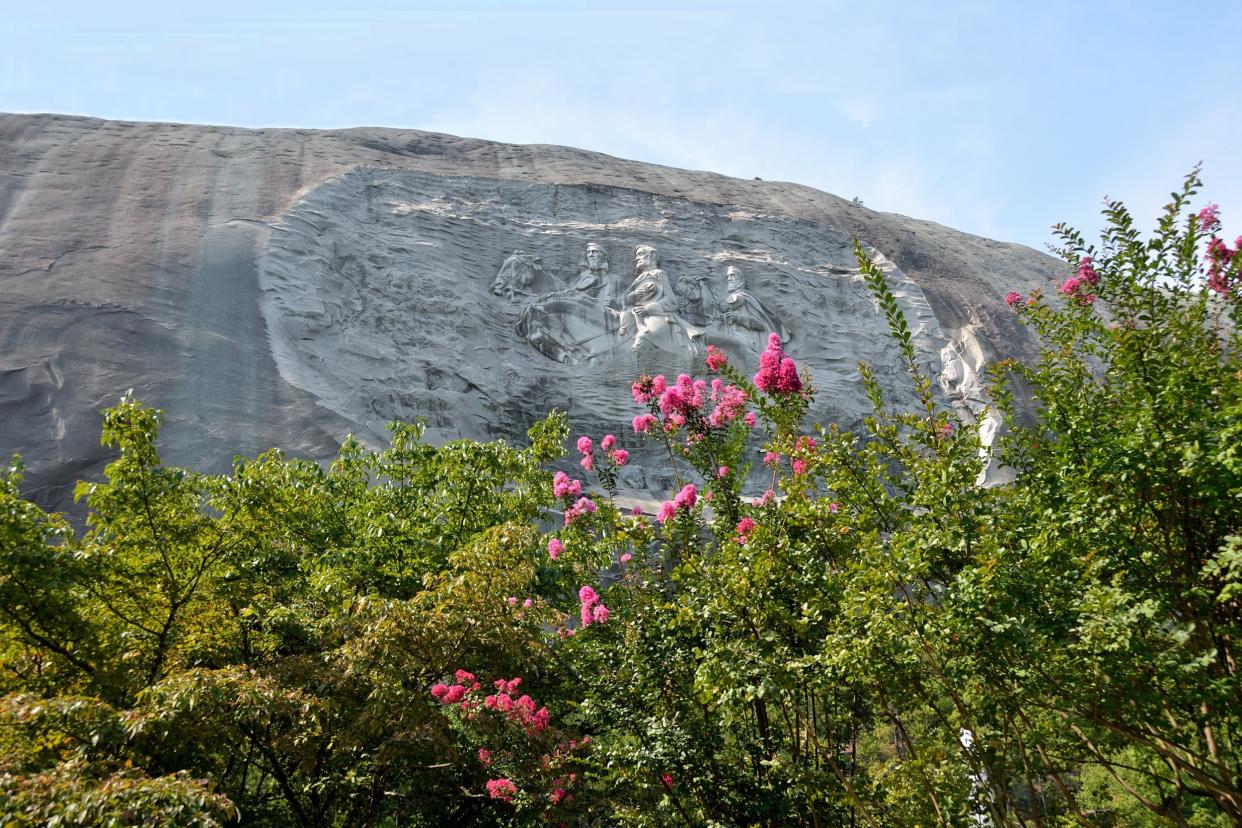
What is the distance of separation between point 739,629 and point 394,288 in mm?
24867

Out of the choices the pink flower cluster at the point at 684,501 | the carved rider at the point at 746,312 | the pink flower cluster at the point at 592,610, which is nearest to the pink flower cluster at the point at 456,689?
the pink flower cluster at the point at 592,610

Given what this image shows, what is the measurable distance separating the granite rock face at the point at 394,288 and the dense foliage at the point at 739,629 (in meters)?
13.2

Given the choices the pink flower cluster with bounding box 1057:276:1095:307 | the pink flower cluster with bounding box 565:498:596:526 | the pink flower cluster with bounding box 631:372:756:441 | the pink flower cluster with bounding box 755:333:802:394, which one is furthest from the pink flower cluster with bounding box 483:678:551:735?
the pink flower cluster with bounding box 1057:276:1095:307

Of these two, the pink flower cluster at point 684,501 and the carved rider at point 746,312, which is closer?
the pink flower cluster at point 684,501

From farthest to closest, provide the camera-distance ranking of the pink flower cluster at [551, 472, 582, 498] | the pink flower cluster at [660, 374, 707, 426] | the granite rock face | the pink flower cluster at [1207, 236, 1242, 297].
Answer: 1. the granite rock face
2. the pink flower cluster at [551, 472, 582, 498]
3. the pink flower cluster at [660, 374, 707, 426]
4. the pink flower cluster at [1207, 236, 1242, 297]

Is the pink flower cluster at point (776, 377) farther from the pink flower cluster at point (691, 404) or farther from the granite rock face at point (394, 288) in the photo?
the granite rock face at point (394, 288)

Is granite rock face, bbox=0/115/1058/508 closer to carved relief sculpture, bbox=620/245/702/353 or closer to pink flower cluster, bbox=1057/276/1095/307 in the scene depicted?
carved relief sculpture, bbox=620/245/702/353

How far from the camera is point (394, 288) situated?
2777 centimetres

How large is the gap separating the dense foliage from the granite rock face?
43.3 ft

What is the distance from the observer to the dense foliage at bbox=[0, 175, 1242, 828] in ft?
12.2

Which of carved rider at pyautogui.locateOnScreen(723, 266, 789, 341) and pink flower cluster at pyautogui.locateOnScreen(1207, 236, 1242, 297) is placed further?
carved rider at pyautogui.locateOnScreen(723, 266, 789, 341)

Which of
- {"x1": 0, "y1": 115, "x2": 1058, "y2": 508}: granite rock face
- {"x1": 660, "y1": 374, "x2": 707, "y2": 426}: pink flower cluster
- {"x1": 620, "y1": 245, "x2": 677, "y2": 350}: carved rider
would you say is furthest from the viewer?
{"x1": 620, "y1": 245, "x2": 677, "y2": 350}: carved rider

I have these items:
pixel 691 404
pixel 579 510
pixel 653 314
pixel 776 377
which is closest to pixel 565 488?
pixel 579 510

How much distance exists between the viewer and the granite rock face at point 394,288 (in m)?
20.7
